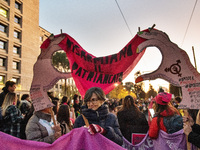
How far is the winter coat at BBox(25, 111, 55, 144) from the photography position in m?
2.16

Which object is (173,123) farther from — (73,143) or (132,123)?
(73,143)

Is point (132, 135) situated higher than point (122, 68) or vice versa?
point (122, 68)

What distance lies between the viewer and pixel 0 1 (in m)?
26.0

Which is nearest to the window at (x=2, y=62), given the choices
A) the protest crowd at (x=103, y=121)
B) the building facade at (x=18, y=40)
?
the building facade at (x=18, y=40)

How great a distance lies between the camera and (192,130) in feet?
7.11

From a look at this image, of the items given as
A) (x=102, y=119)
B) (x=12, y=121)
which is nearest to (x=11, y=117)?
(x=12, y=121)

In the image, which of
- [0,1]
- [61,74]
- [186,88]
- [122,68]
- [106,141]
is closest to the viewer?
[106,141]

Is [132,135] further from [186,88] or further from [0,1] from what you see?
[0,1]

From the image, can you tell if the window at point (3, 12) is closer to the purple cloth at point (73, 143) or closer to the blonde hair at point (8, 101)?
the blonde hair at point (8, 101)

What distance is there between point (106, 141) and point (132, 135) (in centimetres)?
165

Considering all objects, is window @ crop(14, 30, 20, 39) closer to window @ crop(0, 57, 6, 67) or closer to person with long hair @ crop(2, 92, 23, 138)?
window @ crop(0, 57, 6, 67)

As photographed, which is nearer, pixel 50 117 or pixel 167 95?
pixel 50 117

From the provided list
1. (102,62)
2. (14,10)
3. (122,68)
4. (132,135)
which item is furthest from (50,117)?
(14,10)

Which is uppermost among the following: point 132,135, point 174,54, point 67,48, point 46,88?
point 67,48
